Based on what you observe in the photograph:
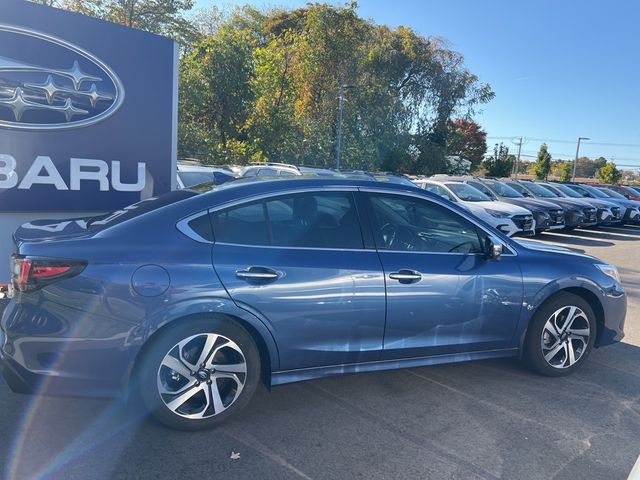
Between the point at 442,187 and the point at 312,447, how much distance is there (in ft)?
38.1

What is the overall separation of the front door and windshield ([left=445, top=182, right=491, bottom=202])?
10.1 metres

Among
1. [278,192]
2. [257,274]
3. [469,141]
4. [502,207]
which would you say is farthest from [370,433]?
[469,141]

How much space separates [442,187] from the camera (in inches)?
547

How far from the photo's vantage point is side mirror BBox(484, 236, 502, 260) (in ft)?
12.8

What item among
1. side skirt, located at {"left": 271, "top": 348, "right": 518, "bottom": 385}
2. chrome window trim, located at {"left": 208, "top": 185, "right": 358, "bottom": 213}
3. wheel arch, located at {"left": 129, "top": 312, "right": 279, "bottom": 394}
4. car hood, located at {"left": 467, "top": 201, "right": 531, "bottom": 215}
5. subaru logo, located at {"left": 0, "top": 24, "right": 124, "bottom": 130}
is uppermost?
subaru logo, located at {"left": 0, "top": 24, "right": 124, "bottom": 130}

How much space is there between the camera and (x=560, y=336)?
4227 millimetres

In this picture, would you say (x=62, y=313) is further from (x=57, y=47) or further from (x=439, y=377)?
(x=57, y=47)

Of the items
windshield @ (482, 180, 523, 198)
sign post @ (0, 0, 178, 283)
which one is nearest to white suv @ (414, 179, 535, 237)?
windshield @ (482, 180, 523, 198)

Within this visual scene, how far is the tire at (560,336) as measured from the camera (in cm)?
415

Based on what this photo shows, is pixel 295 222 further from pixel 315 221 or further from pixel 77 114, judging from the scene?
pixel 77 114

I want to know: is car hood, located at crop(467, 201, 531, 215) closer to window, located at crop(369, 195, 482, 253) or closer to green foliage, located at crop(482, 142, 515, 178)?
window, located at crop(369, 195, 482, 253)

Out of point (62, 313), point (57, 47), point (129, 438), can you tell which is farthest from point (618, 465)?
point (57, 47)

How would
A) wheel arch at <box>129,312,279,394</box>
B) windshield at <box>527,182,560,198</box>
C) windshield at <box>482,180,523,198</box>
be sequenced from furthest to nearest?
windshield at <box>527,182,560,198</box>
windshield at <box>482,180,523,198</box>
wheel arch at <box>129,312,279,394</box>

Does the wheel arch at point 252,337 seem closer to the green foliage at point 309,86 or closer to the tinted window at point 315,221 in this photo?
the tinted window at point 315,221
